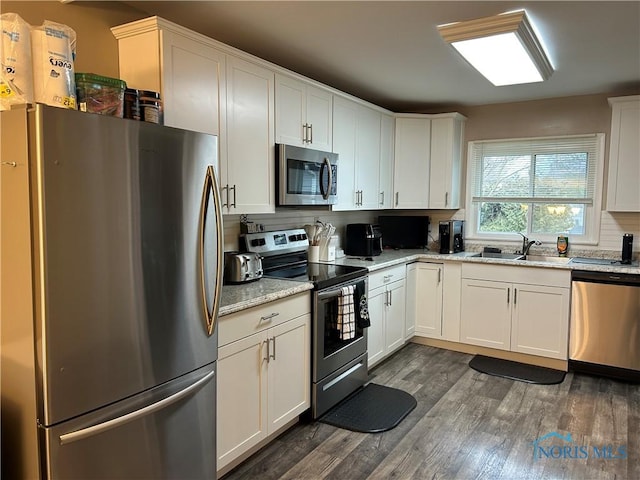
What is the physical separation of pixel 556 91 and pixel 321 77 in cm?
214

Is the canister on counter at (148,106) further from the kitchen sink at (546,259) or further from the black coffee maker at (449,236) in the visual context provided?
the kitchen sink at (546,259)

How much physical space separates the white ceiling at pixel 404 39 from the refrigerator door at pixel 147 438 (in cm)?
187

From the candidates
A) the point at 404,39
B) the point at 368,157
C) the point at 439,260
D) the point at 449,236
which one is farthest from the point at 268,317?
the point at 449,236

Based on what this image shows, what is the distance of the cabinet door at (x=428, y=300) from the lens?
14.5 feet

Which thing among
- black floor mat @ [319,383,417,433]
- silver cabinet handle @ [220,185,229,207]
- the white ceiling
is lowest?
black floor mat @ [319,383,417,433]

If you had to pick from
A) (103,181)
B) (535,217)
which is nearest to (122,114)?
(103,181)

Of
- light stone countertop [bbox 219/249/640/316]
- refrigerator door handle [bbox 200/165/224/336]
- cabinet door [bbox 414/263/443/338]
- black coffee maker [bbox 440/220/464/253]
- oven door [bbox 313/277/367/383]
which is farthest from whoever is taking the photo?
black coffee maker [bbox 440/220/464/253]

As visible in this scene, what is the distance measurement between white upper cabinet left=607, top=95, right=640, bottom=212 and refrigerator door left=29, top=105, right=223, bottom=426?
139 inches

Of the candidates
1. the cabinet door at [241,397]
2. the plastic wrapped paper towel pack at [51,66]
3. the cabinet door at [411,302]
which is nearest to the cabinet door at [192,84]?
the plastic wrapped paper towel pack at [51,66]

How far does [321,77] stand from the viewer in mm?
3748

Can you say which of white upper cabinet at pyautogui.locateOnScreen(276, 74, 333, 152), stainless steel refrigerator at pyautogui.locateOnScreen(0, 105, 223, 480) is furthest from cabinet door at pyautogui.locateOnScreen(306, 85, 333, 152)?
stainless steel refrigerator at pyautogui.locateOnScreen(0, 105, 223, 480)

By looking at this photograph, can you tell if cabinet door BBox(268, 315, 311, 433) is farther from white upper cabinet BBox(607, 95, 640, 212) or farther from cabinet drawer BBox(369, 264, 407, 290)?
white upper cabinet BBox(607, 95, 640, 212)

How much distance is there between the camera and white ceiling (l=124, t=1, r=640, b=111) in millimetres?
2400

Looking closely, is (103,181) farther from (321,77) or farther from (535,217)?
(535,217)
